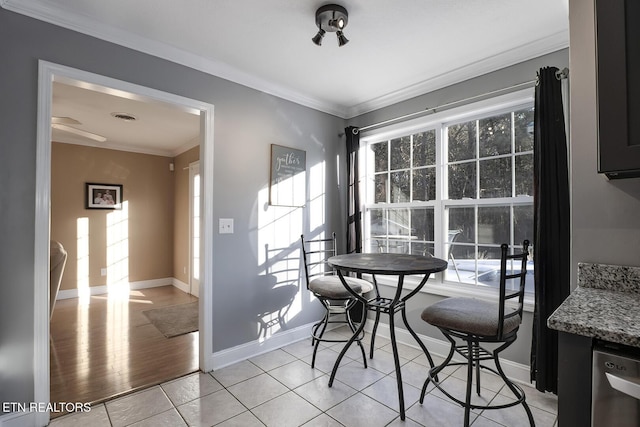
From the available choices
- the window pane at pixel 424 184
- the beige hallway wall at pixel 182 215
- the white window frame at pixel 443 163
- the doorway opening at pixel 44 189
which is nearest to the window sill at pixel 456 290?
the white window frame at pixel 443 163

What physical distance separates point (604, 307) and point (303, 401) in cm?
173

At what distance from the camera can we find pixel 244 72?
2.69m

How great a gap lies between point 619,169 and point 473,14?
141cm

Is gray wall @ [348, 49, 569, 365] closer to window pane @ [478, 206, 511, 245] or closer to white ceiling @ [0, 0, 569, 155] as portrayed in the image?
white ceiling @ [0, 0, 569, 155]

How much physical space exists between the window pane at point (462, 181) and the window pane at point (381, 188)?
2.41 feet

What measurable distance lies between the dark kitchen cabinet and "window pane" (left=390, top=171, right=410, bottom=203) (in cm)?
208

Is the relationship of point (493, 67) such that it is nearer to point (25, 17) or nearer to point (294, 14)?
point (294, 14)

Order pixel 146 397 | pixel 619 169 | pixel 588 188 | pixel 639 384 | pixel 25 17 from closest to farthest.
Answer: pixel 639 384 → pixel 619 169 → pixel 588 188 → pixel 25 17 → pixel 146 397

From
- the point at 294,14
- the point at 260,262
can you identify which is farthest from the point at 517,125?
the point at 260,262

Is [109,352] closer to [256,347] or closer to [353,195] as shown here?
[256,347]

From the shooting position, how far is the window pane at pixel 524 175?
2.36 meters

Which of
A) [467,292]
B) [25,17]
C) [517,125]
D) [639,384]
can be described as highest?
[25,17]

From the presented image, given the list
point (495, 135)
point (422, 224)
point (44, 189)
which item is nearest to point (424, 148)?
point (495, 135)

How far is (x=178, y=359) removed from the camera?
2.71m
